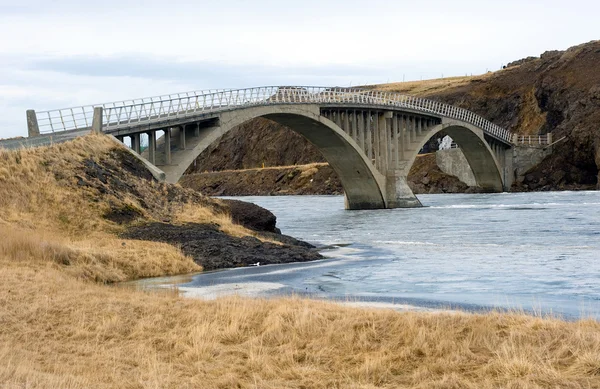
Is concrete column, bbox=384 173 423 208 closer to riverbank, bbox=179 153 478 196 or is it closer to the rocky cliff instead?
the rocky cliff

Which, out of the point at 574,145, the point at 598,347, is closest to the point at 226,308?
the point at 598,347

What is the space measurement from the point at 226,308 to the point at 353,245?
21.4 meters

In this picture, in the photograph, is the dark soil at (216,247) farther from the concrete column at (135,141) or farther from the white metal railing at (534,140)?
the white metal railing at (534,140)

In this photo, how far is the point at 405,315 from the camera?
1263cm

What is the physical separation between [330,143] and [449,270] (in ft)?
145

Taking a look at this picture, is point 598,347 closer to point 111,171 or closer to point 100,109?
point 111,171

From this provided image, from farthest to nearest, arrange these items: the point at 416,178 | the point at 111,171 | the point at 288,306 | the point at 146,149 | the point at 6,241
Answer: the point at 416,178
the point at 146,149
the point at 111,171
the point at 6,241
the point at 288,306

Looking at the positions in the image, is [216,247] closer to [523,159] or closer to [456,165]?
[523,159]

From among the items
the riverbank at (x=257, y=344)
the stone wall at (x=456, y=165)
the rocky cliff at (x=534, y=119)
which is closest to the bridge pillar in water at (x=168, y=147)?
the riverbank at (x=257, y=344)

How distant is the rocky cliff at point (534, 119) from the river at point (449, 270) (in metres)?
53.2

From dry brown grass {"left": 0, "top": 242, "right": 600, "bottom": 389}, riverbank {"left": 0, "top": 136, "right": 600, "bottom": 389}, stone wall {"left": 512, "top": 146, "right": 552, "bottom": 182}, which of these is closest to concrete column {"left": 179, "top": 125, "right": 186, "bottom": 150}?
riverbank {"left": 0, "top": 136, "right": 600, "bottom": 389}

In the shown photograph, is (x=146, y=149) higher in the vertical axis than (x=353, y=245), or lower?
higher

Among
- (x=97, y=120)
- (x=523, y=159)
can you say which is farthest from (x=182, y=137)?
(x=523, y=159)

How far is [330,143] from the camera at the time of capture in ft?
223
